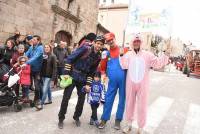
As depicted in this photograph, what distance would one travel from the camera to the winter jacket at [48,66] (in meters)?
6.70

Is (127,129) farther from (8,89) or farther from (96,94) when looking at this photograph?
(8,89)

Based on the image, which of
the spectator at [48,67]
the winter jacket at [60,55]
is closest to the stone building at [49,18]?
the winter jacket at [60,55]

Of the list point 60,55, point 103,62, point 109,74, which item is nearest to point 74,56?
point 103,62

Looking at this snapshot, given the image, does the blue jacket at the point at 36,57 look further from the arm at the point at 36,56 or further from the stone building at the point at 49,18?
the stone building at the point at 49,18

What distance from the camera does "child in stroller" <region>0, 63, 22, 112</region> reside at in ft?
18.6

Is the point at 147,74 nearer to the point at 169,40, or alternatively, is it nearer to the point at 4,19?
the point at 169,40

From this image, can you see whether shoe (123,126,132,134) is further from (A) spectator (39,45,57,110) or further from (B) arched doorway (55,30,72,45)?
(B) arched doorway (55,30,72,45)

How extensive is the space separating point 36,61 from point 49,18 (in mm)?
6989

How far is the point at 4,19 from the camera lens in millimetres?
10109

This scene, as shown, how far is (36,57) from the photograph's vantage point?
643 cm

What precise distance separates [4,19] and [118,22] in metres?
37.1

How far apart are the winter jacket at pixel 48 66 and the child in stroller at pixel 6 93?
87 centimetres

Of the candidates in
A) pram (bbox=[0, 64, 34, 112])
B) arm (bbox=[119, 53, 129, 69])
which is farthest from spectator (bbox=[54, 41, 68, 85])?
arm (bbox=[119, 53, 129, 69])

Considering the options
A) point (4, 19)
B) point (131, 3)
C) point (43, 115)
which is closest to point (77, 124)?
point (43, 115)
